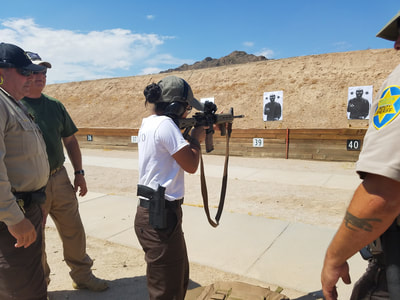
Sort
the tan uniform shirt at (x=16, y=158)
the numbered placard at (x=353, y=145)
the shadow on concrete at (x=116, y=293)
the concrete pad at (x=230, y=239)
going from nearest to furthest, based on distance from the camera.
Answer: the tan uniform shirt at (x=16, y=158) → the shadow on concrete at (x=116, y=293) → the concrete pad at (x=230, y=239) → the numbered placard at (x=353, y=145)

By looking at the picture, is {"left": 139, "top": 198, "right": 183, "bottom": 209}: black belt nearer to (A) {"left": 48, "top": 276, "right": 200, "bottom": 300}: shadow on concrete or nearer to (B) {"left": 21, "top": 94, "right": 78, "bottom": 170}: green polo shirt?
(B) {"left": 21, "top": 94, "right": 78, "bottom": 170}: green polo shirt

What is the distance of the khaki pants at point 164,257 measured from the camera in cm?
184

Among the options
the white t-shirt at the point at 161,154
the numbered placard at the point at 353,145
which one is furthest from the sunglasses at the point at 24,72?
the numbered placard at the point at 353,145

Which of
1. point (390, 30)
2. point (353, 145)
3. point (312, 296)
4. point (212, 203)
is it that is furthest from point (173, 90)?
point (353, 145)

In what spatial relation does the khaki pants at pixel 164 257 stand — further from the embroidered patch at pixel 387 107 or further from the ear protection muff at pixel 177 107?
the embroidered patch at pixel 387 107

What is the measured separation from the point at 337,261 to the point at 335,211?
390 centimetres

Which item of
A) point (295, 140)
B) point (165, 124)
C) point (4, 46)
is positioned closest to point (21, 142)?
point (4, 46)

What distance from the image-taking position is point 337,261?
45.8 inches

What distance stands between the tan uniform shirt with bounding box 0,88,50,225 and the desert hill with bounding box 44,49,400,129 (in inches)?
569

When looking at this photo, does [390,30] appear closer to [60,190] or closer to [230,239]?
[60,190]

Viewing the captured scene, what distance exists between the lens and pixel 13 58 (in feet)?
5.83

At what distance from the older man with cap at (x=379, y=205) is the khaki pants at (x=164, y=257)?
0.91 metres

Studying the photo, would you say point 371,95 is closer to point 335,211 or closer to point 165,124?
point 335,211

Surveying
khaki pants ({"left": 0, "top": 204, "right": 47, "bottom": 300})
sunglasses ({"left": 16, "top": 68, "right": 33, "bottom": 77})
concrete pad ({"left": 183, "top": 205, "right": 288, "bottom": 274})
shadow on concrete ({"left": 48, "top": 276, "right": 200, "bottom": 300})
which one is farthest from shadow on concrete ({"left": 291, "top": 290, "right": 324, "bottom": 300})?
sunglasses ({"left": 16, "top": 68, "right": 33, "bottom": 77})
